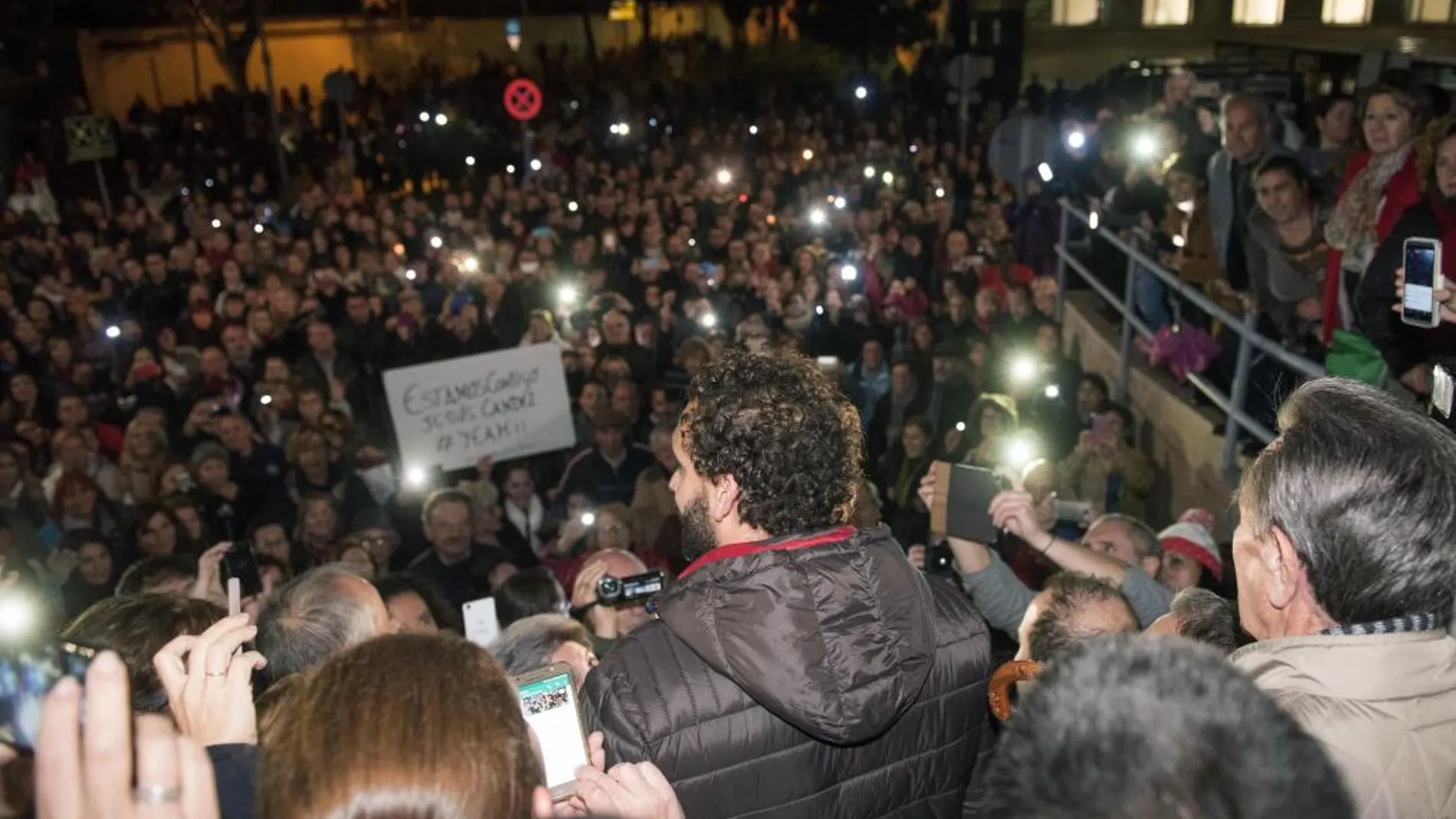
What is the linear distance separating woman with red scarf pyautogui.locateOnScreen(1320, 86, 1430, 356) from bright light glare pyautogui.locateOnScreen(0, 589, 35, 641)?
14.8 feet

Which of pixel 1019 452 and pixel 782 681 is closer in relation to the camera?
pixel 782 681

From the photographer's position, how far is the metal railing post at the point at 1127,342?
716 centimetres

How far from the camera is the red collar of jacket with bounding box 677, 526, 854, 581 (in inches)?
72.2

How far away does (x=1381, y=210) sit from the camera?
4.39 metres

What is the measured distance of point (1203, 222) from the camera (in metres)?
6.44

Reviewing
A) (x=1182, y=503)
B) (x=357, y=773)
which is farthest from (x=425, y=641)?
(x=1182, y=503)

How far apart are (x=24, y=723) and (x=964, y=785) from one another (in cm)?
156

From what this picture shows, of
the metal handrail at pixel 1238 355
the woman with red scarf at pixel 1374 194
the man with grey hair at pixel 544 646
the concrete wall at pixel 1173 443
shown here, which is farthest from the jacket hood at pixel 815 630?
the concrete wall at pixel 1173 443

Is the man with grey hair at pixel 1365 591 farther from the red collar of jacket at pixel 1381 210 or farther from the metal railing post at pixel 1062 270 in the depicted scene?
the metal railing post at pixel 1062 270

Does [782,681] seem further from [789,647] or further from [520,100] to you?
[520,100]

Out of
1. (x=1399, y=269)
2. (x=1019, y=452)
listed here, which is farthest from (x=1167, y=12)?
(x=1399, y=269)

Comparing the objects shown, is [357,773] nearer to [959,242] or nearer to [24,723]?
[24,723]

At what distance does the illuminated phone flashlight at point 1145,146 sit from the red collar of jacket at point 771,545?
756 cm

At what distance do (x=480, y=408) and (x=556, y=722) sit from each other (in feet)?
18.2
